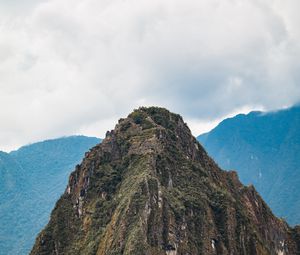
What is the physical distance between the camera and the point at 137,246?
336 feet

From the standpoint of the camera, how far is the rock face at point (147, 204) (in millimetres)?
109938

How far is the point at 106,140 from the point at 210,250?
3562 centimetres

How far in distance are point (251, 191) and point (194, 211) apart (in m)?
47.2

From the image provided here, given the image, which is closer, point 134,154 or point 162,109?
point 134,154

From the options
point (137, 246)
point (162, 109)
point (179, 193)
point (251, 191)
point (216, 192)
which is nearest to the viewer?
point (137, 246)

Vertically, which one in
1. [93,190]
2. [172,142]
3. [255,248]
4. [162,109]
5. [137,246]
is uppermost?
[162,109]

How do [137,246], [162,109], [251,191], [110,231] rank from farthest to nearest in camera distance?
1. [251,191]
2. [162,109]
3. [110,231]
4. [137,246]

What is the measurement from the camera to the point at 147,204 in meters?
110

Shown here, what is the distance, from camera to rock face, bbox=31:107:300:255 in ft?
361

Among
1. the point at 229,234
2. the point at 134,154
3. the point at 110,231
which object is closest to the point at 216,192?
the point at 229,234

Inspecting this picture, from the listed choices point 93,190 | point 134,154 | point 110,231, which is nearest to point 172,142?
point 134,154

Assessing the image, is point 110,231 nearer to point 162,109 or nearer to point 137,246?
point 137,246

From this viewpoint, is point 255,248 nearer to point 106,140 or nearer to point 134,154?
point 134,154

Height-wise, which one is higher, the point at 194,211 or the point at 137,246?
the point at 194,211
